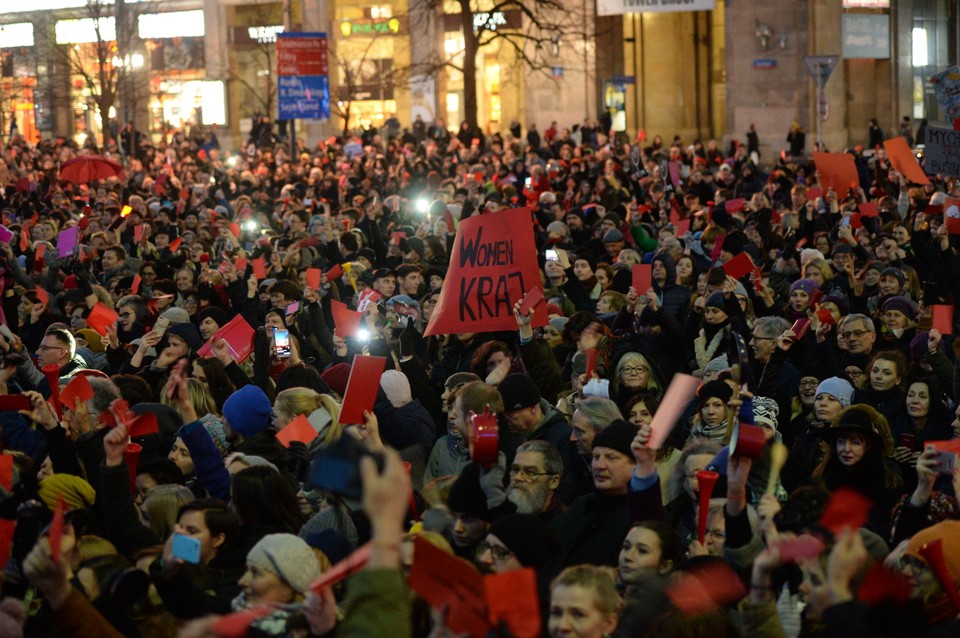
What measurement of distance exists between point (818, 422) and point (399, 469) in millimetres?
4856

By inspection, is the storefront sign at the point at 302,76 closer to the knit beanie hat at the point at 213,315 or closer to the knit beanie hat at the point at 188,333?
the knit beanie hat at the point at 213,315

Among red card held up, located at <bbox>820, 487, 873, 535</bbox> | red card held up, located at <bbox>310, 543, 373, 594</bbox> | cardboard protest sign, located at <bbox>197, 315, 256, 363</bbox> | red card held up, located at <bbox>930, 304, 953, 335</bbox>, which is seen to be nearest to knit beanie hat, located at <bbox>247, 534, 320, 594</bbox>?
red card held up, located at <bbox>310, 543, 373, 594</bbox>

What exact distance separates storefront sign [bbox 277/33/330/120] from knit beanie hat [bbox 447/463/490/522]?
23.4 meters

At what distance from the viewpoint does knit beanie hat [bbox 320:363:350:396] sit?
8984mm

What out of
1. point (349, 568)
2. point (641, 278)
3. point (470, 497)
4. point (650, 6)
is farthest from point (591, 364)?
point (650, 6)

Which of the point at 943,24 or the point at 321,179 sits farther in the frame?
the point at 943,24

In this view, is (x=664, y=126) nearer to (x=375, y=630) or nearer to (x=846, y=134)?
(x=846, y=134)

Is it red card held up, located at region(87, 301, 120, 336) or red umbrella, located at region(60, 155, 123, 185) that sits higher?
red umbrella, located at region(60, 155, 123, 185)

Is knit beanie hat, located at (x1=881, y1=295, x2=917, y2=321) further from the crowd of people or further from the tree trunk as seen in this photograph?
the tree trunk

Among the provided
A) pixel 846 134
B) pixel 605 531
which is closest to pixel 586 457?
pixel 605 531

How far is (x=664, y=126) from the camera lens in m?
44.2

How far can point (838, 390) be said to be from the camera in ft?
27.1

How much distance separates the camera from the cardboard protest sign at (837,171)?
61.2 feet

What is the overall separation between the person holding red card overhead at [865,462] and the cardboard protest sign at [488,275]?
3.17 m
